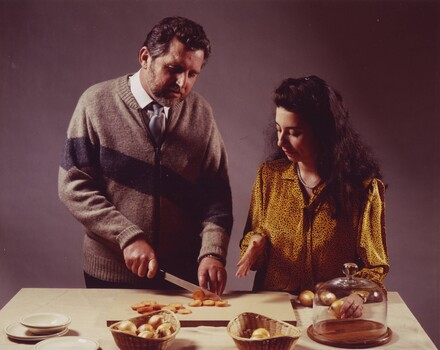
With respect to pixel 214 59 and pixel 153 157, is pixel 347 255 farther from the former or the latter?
pixel 214 59

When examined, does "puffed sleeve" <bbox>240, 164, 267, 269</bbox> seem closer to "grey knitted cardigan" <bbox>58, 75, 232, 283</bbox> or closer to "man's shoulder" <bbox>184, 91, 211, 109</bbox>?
"grey knitted cardigan" <bbox>58, 75, 232, 283</bbox>

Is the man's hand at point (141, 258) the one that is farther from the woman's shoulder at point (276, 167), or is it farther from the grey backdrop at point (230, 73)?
the grey backdrop at point (230, 73)

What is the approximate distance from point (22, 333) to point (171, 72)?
4.04ft

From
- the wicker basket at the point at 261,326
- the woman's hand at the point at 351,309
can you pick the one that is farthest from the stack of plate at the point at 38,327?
the woman's hand at the point at 351,309

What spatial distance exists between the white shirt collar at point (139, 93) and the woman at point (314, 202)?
0.59 meters

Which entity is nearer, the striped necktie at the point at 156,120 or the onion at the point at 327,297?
the onion at the point at 327,297

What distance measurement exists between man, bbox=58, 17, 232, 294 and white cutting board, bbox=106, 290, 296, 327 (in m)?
0.19

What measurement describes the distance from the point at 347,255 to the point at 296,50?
1.20 metres

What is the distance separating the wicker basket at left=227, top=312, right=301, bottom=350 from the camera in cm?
183

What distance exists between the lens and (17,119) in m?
3.32

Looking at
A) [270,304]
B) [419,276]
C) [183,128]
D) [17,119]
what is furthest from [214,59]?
[419,276]

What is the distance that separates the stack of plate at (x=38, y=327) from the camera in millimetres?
2018

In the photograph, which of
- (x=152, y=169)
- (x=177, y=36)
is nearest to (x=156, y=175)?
(x=152, y=169)

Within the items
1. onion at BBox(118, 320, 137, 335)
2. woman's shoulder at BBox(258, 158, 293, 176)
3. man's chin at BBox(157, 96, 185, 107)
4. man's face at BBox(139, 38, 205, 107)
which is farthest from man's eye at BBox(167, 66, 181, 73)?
onion at BBox(118, 320, 137, 335)
